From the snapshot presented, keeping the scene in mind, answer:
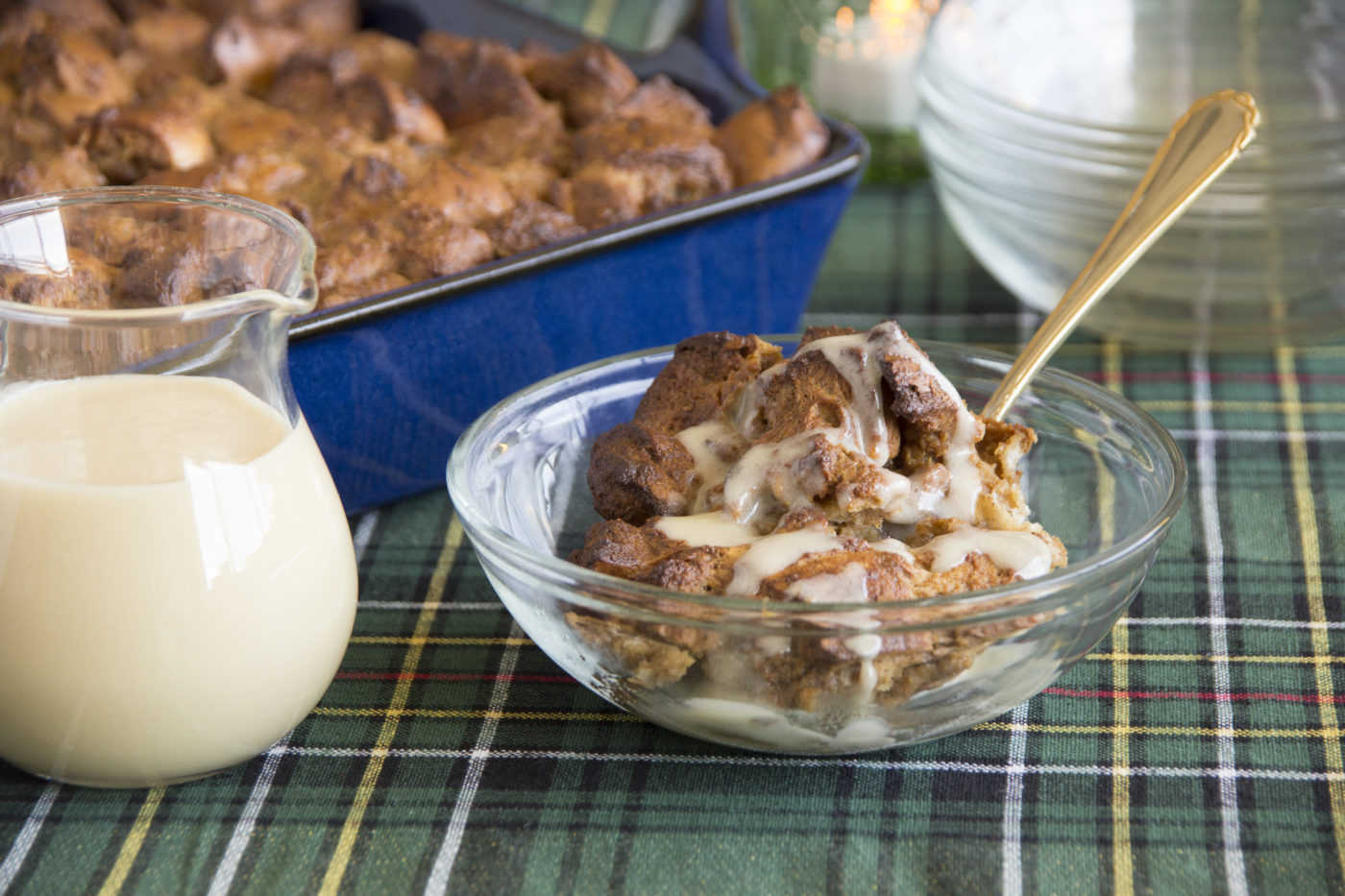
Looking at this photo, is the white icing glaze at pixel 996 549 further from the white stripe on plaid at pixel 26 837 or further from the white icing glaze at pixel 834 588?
the white stripe on plaid at pixel 26 837

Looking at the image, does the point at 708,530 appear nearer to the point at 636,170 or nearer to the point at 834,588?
the point at 834,588

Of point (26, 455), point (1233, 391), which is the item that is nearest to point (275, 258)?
point (26, 455)

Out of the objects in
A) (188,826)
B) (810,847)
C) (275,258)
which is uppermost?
(275,258)

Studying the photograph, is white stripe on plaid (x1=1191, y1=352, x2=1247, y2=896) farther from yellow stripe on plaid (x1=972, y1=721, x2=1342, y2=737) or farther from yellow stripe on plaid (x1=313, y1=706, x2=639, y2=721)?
yellow stripe on plaid (x1=313, y1=706, x2=639, y2=721)

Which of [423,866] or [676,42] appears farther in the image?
[676,42]

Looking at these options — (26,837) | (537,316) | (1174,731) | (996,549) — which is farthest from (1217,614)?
(26,837)

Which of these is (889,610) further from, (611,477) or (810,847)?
(611,477)

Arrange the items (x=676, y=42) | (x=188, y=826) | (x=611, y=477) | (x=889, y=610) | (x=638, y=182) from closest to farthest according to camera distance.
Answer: (x=889, y=610) → (x=188, y=826) → (x=611, y=477) → (x=638, y=182) → (x=676, y=42)

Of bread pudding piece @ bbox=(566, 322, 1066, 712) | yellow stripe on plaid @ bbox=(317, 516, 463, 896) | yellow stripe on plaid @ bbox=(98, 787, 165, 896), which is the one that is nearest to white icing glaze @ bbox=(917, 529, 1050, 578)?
bread pudding piece @ bbox=(566, 322, 1066, 712)
